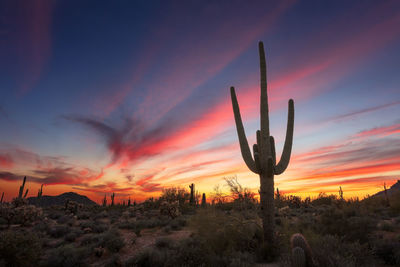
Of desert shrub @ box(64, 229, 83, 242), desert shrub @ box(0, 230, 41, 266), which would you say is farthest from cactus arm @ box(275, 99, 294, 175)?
desert shrub @ box(64, 229, 83, 242)

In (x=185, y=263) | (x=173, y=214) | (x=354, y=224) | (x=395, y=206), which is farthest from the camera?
(x=173, y=214)

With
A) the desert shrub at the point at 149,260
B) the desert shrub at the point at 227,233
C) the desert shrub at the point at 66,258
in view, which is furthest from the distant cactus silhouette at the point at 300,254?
the desert shrub at the point at 66,258

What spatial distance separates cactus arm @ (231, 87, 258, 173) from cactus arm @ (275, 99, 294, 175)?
973 mm

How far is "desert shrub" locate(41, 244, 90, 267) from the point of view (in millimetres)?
7613

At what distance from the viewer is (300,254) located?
5.80 metres

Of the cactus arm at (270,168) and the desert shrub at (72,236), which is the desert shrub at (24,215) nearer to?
the desert shrub at (72,236)

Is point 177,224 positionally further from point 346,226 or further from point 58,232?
point 346,226

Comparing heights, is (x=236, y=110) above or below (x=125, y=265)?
above

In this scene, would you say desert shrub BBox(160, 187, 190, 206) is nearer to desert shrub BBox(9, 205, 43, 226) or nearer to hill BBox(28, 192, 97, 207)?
desert shrub BBox(9, 205, 43, 226)

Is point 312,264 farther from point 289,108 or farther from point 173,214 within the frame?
point 173,214

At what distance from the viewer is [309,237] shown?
8461 mm

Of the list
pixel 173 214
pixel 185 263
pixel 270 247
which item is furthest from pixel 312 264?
pixel 173 214

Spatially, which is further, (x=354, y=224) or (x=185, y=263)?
(x=354, y=224)

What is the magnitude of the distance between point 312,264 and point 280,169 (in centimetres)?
370
